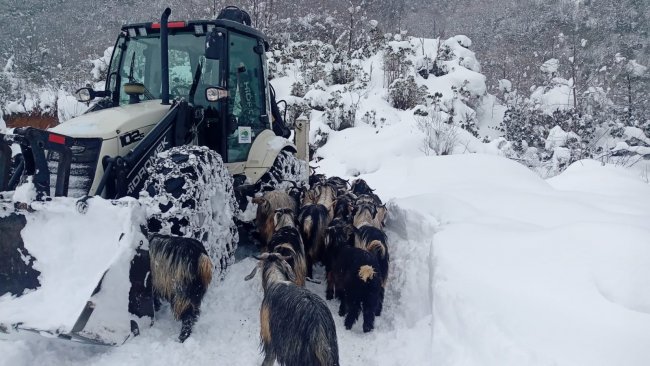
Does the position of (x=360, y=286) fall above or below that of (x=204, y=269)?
below

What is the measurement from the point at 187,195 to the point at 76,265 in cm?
97

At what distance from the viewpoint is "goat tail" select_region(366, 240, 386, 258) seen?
15.8 ft

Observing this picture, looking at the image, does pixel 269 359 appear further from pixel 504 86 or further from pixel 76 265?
pixel 504 86

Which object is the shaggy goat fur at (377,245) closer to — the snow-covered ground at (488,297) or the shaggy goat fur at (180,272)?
the snow-covered ground at (488,297)

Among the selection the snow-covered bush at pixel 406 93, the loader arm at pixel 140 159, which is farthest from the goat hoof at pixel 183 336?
the snow-covered bush at pixel 406 93

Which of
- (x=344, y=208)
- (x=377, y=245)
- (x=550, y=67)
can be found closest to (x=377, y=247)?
(x=377, y=245)

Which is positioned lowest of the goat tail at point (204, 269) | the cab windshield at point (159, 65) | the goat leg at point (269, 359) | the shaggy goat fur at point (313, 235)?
the goat leg at point (269, 359)

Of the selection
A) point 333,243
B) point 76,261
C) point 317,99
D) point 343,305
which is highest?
point 317,99

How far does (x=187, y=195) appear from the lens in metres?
3.90

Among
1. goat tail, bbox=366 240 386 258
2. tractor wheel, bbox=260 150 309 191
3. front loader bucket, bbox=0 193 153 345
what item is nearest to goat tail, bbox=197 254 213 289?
front loader bucket, bbox=0 193 153 345

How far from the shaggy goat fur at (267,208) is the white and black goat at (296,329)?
2.03m

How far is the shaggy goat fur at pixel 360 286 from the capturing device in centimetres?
429

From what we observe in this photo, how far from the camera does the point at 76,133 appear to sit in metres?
4.08

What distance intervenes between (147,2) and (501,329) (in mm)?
31874
